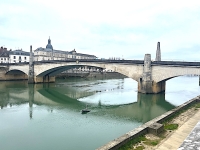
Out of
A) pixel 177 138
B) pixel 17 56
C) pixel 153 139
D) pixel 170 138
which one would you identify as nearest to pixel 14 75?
pixel 17 56

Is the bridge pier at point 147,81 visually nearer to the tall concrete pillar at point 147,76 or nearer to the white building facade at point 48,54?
the tall concrete pillar at point 147,76

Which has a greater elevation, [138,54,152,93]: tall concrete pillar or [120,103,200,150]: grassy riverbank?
[138,54,152,93]: tall concrete pillar

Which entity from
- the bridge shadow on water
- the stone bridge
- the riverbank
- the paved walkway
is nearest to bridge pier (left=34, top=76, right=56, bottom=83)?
the stone bridge

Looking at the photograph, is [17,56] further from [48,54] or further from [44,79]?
[44,79]

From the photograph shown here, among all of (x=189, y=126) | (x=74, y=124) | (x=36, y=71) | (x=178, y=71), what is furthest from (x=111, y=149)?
(x=36, y=71)

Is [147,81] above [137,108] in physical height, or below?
above

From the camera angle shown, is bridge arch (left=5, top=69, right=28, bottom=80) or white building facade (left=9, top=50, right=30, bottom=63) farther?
white building facade (left=9, top=50, right=30, bottom=63)

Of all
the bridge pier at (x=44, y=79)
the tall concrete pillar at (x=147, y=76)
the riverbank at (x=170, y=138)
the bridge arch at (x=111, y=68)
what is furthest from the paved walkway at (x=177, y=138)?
the bridge pier at (x=44, y=79)

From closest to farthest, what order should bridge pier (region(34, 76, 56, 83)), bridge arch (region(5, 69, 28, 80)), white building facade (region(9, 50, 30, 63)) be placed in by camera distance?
bridge pier (region(34, 76, 56, 83)) < bridge arch (region(5, 69, 28, 80)) < white building facade (region(9, 50, 30, 63))

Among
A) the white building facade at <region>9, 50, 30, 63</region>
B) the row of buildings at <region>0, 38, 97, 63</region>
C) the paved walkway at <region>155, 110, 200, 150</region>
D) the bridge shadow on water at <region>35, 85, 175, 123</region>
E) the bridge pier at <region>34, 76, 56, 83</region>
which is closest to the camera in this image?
the paved walkway at <region>155, 110, 200, 150</region>

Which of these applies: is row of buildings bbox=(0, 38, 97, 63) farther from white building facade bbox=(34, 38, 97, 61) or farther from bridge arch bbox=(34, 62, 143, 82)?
bridge arch bbox=(34, 62, 143, 82)

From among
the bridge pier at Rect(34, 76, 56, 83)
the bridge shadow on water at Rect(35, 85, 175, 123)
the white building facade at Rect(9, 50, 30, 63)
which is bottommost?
the bridge shadow on water at Rect(35, 85, 175, 123)

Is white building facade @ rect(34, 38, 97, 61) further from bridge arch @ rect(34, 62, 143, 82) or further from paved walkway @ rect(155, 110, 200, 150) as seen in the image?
paved walkway @ rect(155, 110, 200, 150)

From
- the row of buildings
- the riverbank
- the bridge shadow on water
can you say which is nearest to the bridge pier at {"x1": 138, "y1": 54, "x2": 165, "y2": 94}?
the bridge shadow on water
